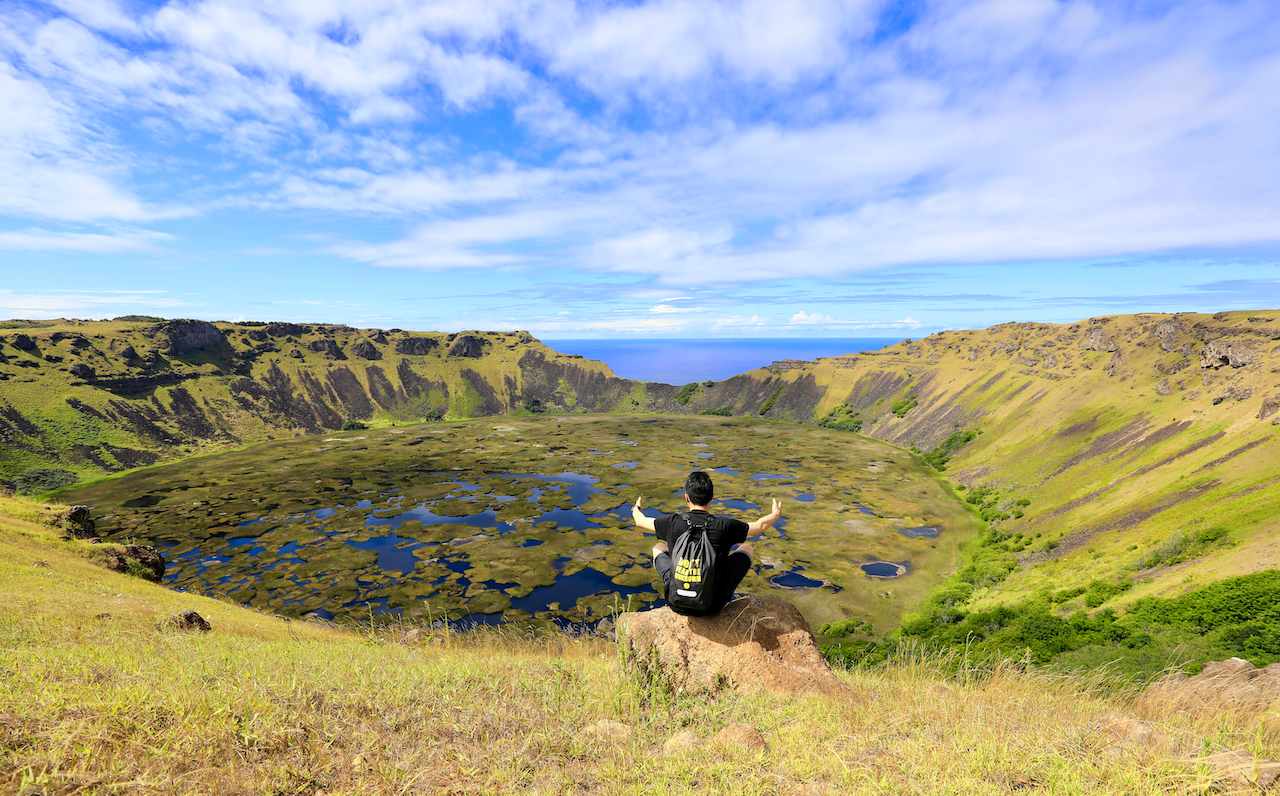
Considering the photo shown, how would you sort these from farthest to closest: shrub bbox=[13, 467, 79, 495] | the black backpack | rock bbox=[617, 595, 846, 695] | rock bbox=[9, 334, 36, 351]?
rock bbox=[9, 334, 36, 351] → shrub bbox=[13, 467, 79, 495] → rock bbox=[617, 595, 846, 695] → the black backpack

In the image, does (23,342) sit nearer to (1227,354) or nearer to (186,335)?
(186,335)

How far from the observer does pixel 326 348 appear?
7766 inches

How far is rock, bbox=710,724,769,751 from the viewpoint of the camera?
5225 millimetres

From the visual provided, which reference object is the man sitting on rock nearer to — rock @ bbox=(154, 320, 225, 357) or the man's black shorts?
the man's black shorts

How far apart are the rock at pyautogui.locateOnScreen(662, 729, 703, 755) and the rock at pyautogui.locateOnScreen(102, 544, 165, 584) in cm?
3471

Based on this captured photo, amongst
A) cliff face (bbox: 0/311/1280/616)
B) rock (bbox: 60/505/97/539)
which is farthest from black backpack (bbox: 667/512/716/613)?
rock (bbox: 60/505/97/539)

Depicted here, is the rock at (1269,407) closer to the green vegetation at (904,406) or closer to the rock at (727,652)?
the rock at (727,652)

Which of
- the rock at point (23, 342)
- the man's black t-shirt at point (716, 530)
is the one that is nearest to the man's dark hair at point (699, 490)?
the man's black t-shirt at point (716, 530)

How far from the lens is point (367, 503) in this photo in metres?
70.8

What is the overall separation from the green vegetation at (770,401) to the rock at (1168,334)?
318 ft

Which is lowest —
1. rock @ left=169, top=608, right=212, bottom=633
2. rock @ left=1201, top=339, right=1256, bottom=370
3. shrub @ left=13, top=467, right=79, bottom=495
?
shrub @ left=13, top=467, right=79, bottom=495

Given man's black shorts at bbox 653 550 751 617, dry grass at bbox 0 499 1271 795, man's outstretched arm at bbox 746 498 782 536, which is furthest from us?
man's black shorts at bbox 653 550 751 617

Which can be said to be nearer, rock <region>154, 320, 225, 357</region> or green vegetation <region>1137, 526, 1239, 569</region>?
green vegetation <region>1137, 526, 1239, 569</region>

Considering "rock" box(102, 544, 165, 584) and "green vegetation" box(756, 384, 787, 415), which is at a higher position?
"green vegetation" box(756, 384, 787, 415)
